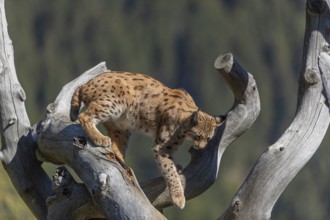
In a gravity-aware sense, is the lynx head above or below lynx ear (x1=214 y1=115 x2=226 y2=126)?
below

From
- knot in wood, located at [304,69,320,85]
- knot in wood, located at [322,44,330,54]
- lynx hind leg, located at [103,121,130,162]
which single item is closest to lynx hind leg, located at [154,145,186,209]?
lynx hind leg, located at [103,121,130,162]

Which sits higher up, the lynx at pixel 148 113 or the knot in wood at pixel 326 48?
the knot in wood at pixel 326 48

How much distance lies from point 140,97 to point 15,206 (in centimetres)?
616

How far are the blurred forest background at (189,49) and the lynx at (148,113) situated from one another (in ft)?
95.4

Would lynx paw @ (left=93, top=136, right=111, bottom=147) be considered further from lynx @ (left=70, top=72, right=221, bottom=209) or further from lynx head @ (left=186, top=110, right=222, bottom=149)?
lynx head @ (left=186, top=110, right=222, bottom=149)

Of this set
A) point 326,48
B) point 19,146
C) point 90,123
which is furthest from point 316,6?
point 19,146

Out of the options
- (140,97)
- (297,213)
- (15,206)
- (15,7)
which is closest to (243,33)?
(15,7)

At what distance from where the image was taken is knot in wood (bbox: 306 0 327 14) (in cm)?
755

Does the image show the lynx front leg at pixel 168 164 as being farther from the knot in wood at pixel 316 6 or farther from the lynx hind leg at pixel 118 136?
the knot in wood at pixel 316 6

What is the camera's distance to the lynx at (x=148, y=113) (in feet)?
26.4

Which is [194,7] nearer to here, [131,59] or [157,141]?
[131,59]

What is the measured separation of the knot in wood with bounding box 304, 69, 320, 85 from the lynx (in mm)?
887

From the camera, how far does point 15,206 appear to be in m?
14.0

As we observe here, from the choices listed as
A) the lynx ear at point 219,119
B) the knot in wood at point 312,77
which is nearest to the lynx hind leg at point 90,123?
the lynx ear at point 219,119
